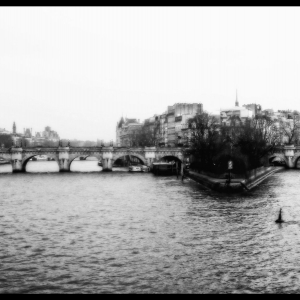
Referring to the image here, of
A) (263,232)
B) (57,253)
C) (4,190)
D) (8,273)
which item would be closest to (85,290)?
(8,273)

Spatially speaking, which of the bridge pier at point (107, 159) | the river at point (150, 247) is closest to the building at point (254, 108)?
the bridge pier at point (107, 159)

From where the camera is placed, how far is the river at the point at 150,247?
51.2 ft

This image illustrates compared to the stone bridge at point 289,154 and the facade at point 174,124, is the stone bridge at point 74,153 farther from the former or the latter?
the facade at point 174,124

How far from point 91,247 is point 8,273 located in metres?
4.82

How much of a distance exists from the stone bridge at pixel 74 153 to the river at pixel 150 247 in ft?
165

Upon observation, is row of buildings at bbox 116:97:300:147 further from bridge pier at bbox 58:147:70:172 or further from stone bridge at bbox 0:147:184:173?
bridge pier at bbox 58:147:70:172

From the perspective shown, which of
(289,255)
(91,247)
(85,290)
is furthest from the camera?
(91,247)

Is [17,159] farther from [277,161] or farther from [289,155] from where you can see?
[277,161]

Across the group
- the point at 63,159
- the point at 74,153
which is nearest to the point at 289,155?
the point at 74,153

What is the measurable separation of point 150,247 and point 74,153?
69402 millimetres

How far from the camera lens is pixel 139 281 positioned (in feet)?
51.6
